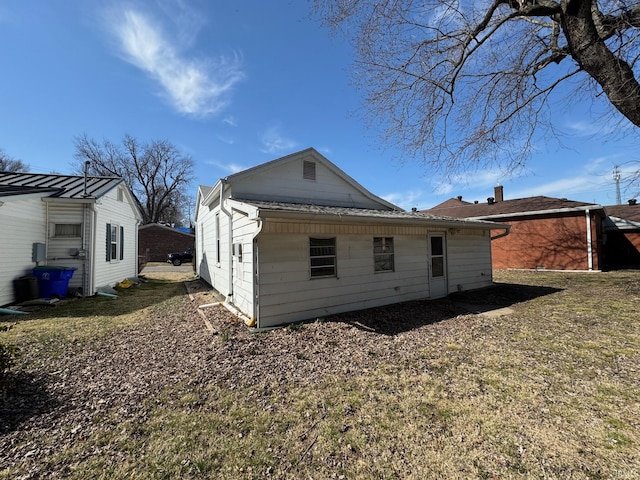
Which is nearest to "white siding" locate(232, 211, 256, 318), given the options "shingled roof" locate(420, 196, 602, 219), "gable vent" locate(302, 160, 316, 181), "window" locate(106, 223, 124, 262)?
"gable vent" locate(302, 160, 316, 181)

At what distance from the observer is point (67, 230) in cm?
970

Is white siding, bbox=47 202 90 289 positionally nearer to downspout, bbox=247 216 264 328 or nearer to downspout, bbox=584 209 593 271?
downspout, bbox=247 216 264 328

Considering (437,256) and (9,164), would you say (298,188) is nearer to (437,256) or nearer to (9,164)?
(437,256)

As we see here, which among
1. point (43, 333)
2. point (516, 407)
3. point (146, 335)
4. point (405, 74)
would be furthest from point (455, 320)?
point (43, 333)

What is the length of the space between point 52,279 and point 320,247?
28.0ft

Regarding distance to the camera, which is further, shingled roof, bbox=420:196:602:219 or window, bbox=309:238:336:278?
shingled roof, bbox=420:196:602:219

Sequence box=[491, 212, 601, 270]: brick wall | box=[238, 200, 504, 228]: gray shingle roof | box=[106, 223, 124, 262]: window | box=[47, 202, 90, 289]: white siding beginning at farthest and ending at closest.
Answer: box=[491, 212, 601, 270]: brick wall → box=[106, 223, 124, 262]: window → box=[47, 202, 90, 289]: white siding → box=[238, 200, 504, 228]: gray shingle roof

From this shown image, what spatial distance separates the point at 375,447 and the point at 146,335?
5091 mm

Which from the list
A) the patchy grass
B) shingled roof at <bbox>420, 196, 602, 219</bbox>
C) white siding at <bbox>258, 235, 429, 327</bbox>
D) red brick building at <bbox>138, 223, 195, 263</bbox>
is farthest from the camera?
red brick building at <bbox>138, 223, 195, 263</bbox>

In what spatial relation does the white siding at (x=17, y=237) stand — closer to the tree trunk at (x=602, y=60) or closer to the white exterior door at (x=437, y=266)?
the white exterior door at (x=437, y=266)

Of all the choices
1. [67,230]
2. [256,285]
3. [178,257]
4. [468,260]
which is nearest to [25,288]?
[67,230]

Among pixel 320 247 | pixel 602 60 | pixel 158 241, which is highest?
pixel 602 60

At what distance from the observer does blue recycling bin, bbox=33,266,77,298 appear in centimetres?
863

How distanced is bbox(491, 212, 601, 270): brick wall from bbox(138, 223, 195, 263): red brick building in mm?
29141
